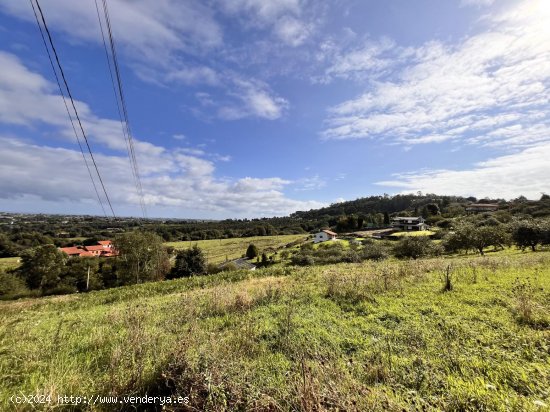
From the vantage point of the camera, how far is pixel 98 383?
12.9 feet

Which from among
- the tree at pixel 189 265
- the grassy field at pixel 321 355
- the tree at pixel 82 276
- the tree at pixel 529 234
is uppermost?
the tree at pixel 529 234

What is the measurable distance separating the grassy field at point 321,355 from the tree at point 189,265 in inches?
1413

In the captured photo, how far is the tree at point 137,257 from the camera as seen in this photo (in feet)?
128

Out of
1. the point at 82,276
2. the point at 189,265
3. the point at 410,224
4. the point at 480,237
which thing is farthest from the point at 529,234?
the point at 82,276

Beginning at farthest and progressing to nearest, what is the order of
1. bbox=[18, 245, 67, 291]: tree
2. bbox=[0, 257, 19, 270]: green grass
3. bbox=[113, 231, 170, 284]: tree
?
bbox=[0, 257, 19, 270]: green grass < bbox=[18, 245, 67, 291]: tree < bbox=[113, 231, 170, 284]: tree

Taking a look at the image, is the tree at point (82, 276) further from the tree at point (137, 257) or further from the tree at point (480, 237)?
the tree at point (480, 237)

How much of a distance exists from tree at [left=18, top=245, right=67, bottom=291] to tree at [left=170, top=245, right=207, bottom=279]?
1761cm

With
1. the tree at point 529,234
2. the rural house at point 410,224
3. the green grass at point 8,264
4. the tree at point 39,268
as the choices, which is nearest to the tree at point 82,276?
the tree at point 39,268

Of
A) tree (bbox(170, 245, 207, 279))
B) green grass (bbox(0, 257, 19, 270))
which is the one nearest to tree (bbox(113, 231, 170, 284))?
tree (bbox(170, 245, 207, 279))

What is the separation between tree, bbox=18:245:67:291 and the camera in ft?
139

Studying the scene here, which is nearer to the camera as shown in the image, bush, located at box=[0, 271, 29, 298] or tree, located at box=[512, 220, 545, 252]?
tree, located at box=[512, 220, 545, 252]

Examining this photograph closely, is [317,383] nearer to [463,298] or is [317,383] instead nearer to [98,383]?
[98,383]

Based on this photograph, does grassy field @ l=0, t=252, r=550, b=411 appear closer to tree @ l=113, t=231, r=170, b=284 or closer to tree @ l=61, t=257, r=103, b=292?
tree @ l=113, t=231, r=170, b=284

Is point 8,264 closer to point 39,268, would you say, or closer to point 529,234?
point 39,268
